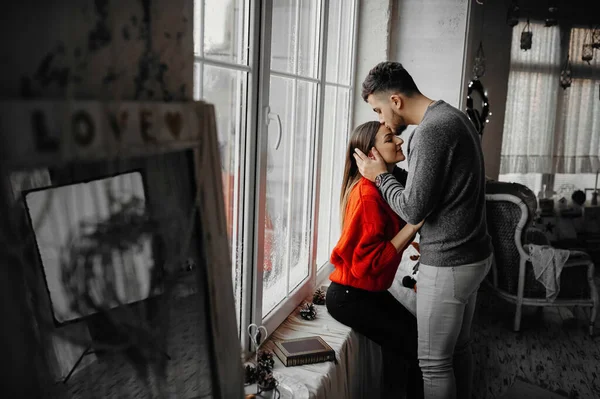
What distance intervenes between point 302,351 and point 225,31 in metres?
1.12

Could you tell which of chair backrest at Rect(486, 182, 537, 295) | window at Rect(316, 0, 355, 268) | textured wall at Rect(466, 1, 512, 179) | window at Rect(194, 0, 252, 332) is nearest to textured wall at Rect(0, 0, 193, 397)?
window at Rect(194, 0, 252, 332)

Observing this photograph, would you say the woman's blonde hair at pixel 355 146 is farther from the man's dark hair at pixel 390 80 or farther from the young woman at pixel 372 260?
the man's dark hair at pixel 390 80

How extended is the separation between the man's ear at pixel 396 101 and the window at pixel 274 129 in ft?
1.31

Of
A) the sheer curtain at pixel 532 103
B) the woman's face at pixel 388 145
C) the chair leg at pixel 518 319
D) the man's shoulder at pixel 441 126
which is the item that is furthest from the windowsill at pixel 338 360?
the sheer curtain at pixel 532 103

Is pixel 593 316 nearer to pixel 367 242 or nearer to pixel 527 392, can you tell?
pixel 527 392

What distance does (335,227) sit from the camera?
9.86 feet

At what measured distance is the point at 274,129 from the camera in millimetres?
1878

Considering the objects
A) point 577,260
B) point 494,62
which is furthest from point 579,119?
point 577,260

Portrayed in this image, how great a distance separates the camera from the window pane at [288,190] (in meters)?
1.94

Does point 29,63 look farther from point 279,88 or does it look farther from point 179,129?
point 279,88

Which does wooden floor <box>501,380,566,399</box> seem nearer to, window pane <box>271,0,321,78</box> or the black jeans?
the black jeans

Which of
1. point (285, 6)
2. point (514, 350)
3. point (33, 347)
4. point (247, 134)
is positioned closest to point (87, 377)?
point (33, 347)

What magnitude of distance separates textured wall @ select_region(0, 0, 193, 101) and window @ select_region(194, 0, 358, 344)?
47 centimetres

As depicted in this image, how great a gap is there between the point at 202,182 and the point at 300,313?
148cm
